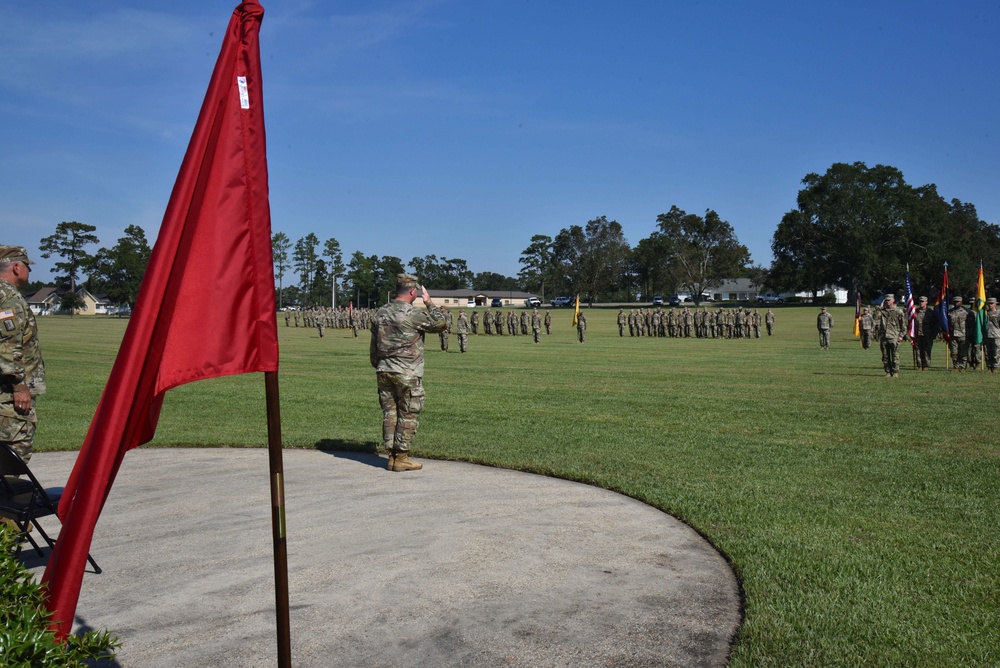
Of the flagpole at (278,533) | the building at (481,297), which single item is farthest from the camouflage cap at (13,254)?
the building at (481,297)

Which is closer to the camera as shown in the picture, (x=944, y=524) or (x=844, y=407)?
(x=944, y=524)

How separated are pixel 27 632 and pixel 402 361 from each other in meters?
7.14

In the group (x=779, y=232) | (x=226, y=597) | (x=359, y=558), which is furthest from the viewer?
(x=779, y=232)

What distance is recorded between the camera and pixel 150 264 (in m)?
2.97

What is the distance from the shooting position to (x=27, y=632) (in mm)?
2412

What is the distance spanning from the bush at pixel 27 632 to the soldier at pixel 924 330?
25034mm

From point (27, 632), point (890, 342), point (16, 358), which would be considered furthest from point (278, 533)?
point (890, 342)

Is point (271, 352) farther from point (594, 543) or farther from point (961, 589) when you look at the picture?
point (961, 589)

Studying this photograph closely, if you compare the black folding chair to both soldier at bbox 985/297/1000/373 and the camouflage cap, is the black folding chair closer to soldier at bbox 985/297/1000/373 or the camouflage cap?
the camouflage cap

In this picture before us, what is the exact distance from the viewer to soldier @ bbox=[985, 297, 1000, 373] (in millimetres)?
23516

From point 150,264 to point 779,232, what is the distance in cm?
10251

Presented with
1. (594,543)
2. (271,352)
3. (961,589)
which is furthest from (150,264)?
(961,589)

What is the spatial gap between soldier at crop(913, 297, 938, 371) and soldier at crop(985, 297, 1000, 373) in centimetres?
134

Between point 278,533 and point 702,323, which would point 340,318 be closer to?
point 702,323
